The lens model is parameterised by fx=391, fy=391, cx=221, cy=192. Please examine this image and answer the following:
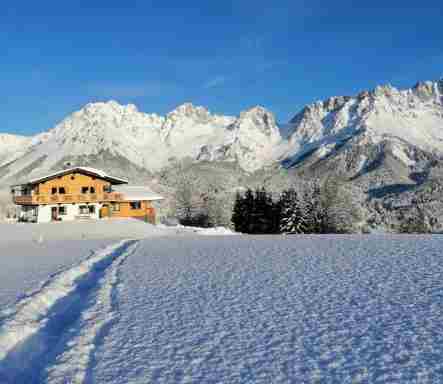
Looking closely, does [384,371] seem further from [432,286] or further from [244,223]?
[244,223]

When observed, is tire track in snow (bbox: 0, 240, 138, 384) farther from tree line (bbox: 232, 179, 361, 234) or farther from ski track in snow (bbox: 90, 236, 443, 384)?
tree line (bbox: 232, 179, 361, 234)

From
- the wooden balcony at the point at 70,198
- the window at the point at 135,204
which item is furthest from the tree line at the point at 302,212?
the wooden balcony at the point at 70,198

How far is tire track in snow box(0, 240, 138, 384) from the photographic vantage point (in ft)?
24.1

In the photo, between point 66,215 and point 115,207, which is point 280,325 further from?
point 115,207

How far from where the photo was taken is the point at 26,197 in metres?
52.6

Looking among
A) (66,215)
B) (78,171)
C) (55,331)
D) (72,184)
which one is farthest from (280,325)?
(72,184)

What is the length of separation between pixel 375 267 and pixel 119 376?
11332 millimetres

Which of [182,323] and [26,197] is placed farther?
[26,197]

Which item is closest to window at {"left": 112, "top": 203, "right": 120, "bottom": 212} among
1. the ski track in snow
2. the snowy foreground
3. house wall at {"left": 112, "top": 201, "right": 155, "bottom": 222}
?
house wall at {"left": 112, "top": 201, "right": 155, "bottom": 222}

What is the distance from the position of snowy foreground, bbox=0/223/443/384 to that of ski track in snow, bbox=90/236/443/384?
3 cm

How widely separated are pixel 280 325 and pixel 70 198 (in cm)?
4811

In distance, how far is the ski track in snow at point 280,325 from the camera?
6.83 meters

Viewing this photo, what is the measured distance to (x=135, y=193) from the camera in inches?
2219

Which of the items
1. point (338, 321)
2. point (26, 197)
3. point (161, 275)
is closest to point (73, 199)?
point (26, 197)
